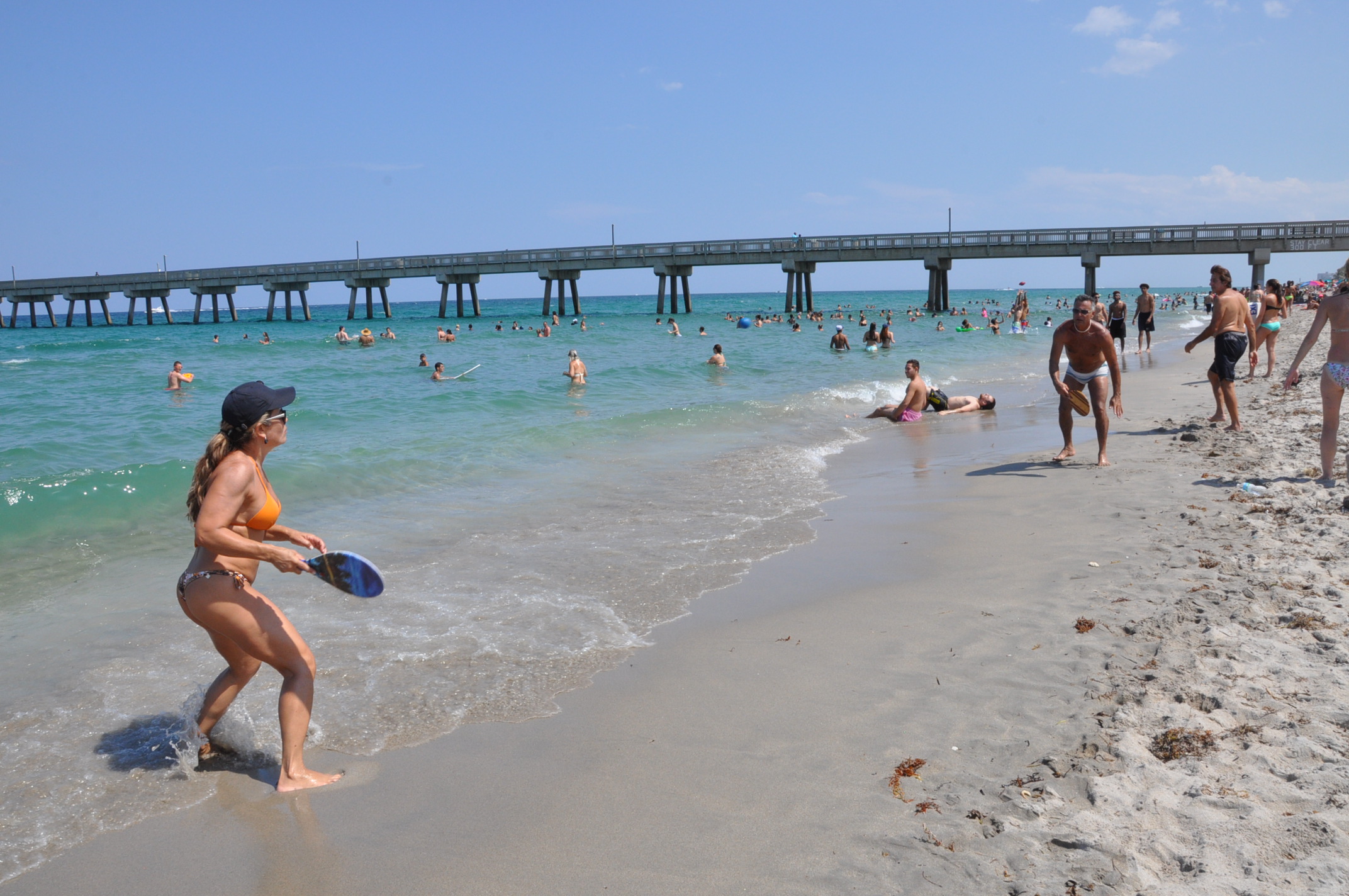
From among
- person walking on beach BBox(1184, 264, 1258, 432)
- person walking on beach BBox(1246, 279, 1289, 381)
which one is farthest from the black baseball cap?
person walking on beach BBox(1246, 279, 1289, 381)

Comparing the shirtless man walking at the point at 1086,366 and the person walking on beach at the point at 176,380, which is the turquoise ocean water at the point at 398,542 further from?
the shirtless man walking at the point at 1086,366

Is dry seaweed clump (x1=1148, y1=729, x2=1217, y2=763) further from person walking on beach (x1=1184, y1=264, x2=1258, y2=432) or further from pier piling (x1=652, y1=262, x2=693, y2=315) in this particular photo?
pier piling (x1=652, y1=262, x2=693, y2=315)

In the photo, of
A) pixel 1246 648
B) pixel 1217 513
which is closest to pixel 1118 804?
pixel 1246 648

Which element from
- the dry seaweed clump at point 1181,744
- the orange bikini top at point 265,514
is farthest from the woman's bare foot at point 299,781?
the dry seaweed clump at point 1181,744

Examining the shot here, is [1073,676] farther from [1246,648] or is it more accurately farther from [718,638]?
[718,638]

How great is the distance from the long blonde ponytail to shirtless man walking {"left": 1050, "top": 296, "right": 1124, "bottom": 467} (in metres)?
7.17

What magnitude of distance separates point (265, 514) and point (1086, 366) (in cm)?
774

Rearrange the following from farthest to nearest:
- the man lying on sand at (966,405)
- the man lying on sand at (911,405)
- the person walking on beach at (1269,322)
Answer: the person walking on beach at (1269,322) < the man lying on sand at (966,405) < the man lying on sand at (911,405)

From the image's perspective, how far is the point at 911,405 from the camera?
14.1 m

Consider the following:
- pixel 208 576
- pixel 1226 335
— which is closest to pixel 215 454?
pixel 208 576

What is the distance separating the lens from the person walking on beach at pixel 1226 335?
948 cm

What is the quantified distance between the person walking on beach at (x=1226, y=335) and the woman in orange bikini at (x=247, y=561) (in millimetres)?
9336

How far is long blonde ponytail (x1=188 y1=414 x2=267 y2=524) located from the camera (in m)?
3.26

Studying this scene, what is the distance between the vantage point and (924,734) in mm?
3418
